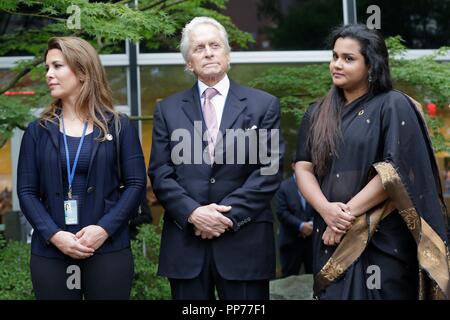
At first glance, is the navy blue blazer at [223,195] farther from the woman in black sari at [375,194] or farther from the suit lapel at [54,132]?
the suit lapel at [54,132]

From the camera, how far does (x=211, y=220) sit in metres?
3.98

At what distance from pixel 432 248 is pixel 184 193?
49.4 inches

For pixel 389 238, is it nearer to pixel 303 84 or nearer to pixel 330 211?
pixel 330 211

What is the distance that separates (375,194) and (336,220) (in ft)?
0.75

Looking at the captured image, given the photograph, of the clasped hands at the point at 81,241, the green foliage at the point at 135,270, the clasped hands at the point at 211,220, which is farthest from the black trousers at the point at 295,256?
the clasped hands at the point at 81,241

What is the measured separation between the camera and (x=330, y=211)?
3988 millimetres

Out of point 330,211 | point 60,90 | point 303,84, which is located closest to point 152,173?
point 60,90

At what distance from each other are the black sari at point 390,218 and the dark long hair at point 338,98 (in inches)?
2.2

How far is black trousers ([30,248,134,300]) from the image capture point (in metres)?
3.93

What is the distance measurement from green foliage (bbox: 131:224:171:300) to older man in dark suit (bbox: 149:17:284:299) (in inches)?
72.2

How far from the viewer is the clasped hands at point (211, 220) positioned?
3980mm

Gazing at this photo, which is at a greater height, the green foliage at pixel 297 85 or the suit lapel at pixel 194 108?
the green foliage at pixel 297 85
